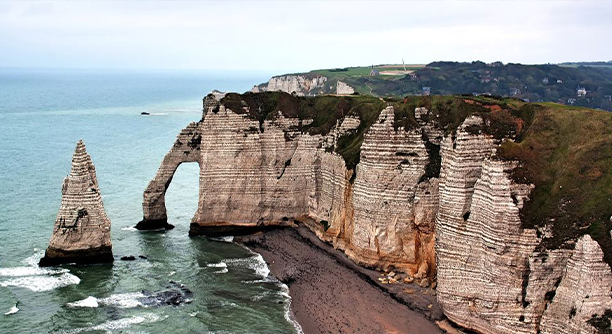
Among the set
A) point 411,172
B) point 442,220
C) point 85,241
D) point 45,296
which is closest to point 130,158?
point 85,241

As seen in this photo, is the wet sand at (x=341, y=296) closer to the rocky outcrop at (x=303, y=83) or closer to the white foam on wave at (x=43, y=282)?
the white foam on wave at (x=43, y=282)

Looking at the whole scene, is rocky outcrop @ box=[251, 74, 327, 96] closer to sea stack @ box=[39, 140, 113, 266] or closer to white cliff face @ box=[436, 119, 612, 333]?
sea stack @ box=[39, 140, 113, 266]

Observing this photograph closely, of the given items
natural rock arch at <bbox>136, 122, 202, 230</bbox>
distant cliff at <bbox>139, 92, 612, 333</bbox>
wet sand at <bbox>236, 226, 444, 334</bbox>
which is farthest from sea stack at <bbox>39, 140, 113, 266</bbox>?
wet sand at <bbox>236, 226, 444, 334</bbox>

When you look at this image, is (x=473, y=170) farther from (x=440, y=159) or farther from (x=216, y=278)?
(x=216, y=278)

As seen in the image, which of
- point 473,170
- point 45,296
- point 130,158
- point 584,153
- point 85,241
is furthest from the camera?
point 130,158

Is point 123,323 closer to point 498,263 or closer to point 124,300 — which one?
point 124,300

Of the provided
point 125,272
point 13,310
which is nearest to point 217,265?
point 125,272
